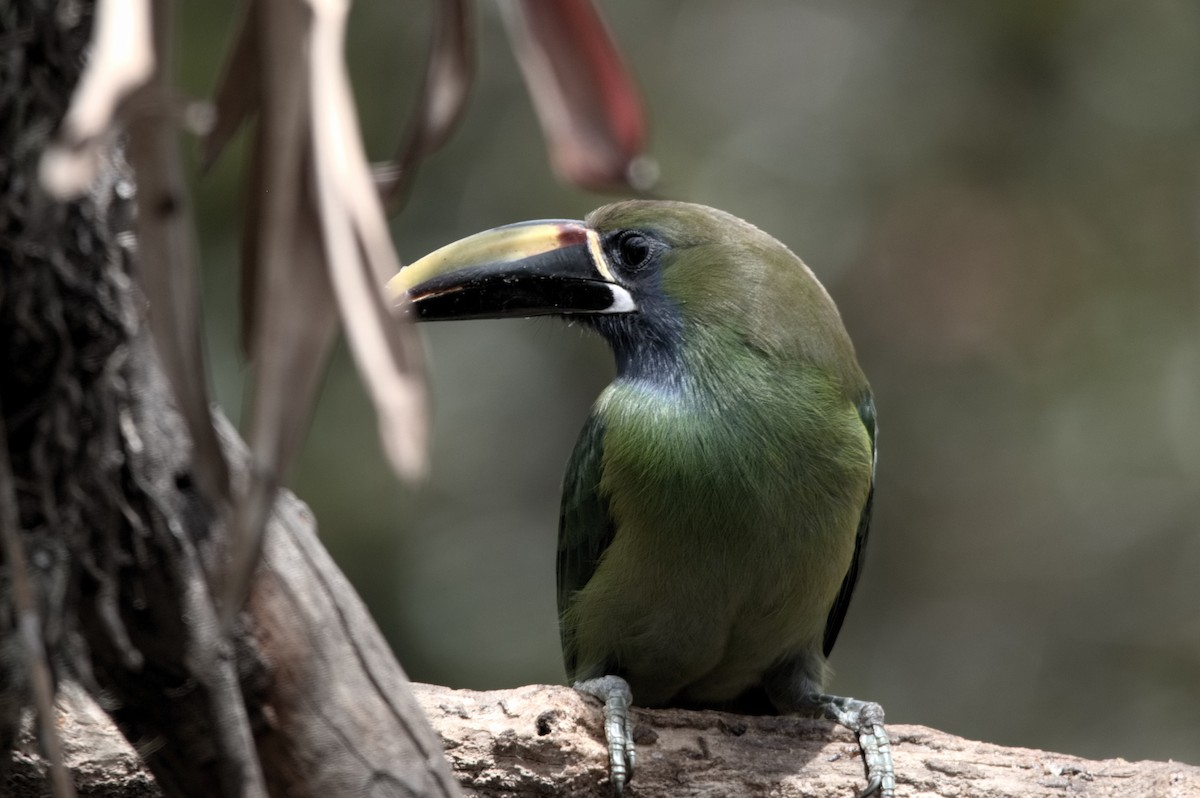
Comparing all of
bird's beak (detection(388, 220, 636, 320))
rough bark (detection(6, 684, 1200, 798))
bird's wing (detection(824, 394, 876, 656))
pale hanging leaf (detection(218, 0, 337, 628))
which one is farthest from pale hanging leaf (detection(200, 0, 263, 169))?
bird's wing (detection(824, 394, 876, 656))

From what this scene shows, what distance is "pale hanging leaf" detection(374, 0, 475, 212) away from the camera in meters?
1.54

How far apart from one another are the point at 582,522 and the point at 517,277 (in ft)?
2.27

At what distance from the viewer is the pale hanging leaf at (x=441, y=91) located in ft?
5.06

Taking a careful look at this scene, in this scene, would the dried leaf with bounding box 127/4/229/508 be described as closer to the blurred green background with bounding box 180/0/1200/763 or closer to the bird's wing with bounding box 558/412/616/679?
the bird's wing with bounding box 558/412/616/679

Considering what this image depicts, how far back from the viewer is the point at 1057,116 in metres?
7.83

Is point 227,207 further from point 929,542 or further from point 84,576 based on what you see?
point 84,576

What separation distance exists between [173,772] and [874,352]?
6142mm

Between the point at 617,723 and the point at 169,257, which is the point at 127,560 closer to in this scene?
the point at 169,257

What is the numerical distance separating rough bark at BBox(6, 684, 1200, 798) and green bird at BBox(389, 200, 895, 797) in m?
0.08

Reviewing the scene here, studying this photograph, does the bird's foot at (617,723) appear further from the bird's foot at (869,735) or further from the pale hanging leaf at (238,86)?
the pale hanging leaf at (238,86)

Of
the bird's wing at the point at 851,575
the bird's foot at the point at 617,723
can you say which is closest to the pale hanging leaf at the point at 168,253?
the bird's foot at the point at 617,723

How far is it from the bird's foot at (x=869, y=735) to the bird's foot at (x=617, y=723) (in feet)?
1.82

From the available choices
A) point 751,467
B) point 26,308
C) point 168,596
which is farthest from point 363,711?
point 751,467

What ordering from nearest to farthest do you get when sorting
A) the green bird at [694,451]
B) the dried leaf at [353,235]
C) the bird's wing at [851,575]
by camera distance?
the dried leaf at [353,235]
the green bird at [694,451]
the bird's wing at [851,575]
